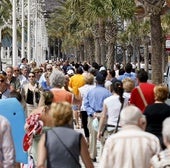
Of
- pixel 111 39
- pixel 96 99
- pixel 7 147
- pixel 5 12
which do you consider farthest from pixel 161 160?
pixel 5 12

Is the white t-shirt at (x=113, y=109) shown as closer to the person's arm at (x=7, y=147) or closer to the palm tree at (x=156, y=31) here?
the person's arm at (x=7, y=147)

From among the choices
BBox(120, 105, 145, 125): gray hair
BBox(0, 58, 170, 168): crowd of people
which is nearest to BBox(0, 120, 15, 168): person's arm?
BBox(0, 58, 170, 168): crowd of people

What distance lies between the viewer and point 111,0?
33.0 metres

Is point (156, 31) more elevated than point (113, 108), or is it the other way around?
point (156, 31)

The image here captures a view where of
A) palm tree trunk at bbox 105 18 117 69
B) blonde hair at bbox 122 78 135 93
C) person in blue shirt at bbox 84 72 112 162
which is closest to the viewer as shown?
blonde hair at bbox 122 78 135 93

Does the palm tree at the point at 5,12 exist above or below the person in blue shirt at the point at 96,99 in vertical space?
above

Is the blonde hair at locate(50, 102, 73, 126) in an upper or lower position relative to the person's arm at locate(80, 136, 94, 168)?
upper

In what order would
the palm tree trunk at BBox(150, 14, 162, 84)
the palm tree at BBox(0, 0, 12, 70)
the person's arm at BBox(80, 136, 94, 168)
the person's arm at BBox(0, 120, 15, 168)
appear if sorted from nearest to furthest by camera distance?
the person's arm at BBox(80, 136, 94, 168), the person's arm at BBox(0, 120, 15, 168), the palm tree trunk at BBox(150, 14, 162, 84), the palm tree at BBox(0, 0, 12, 70)

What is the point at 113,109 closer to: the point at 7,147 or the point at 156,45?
the point at 7,147

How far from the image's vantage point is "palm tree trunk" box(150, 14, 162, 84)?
2355 cm

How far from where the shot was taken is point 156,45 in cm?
2358

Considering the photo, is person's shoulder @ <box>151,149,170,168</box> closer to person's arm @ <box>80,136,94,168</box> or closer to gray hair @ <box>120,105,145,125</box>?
gray hair @ <box>120,105,145,125</box>

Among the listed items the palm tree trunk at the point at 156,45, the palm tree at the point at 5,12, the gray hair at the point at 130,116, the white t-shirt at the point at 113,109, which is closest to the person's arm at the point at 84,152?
the gray hair at the point at 130,116

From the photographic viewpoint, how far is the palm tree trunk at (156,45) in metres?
23.5
